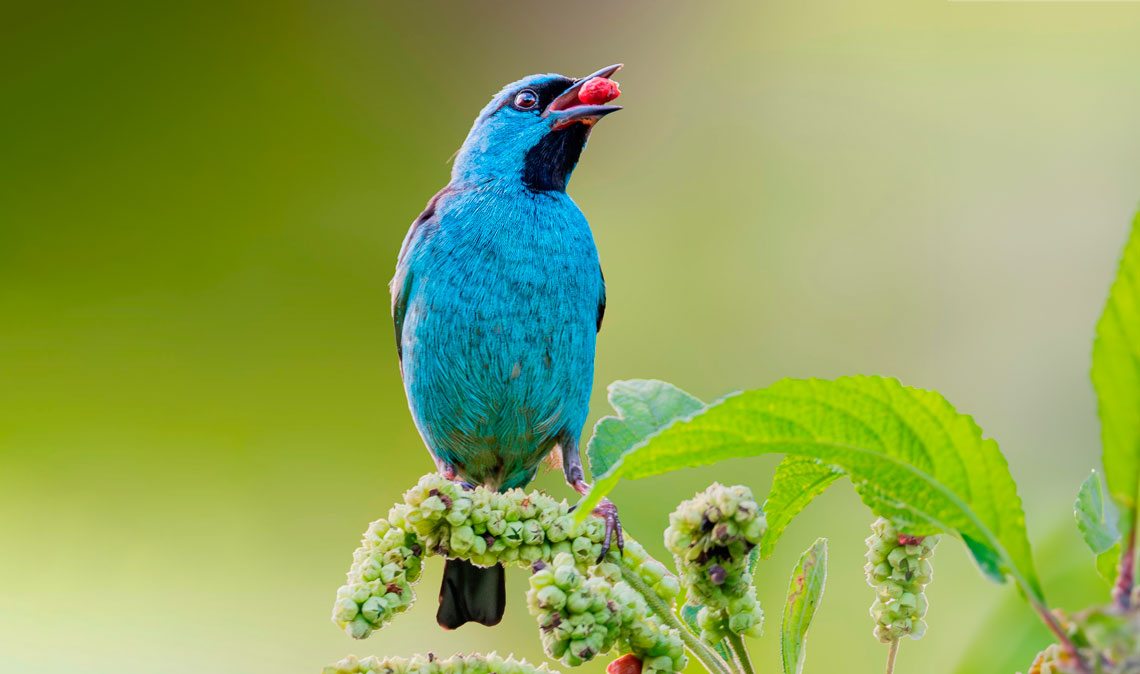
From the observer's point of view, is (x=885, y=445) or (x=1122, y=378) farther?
(x=885, y=445)

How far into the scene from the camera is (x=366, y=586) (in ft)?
5.08

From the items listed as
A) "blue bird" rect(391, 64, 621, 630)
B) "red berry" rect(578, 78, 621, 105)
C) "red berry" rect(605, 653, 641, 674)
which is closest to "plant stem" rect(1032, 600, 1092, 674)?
"red berry" rect(605, 653, 641, 674)

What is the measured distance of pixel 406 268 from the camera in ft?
13.5

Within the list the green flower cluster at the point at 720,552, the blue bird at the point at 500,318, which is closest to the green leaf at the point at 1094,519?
the green flower cluster at the point at 720,552

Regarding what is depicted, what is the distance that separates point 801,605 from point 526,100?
10.7ft

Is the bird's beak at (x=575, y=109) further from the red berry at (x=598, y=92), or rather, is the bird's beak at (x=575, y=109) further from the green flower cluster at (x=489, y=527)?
the green flower cluster at (x=489, y=527)

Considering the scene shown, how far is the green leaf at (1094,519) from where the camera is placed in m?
1.24

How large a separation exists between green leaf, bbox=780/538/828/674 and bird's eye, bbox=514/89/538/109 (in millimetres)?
3134

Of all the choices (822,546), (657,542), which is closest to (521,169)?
(657,542)

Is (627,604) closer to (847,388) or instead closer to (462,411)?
(847,388)

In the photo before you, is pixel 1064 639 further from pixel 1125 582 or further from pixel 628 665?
pixel 628 665

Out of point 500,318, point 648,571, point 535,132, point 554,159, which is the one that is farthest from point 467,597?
point 648,571

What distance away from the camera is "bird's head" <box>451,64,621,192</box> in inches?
166

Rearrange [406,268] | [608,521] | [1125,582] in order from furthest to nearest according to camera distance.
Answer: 1. [406,268]
2. [608,521]
3. [1125,582]
